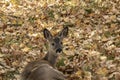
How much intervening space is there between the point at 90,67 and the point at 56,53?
2.45 ft

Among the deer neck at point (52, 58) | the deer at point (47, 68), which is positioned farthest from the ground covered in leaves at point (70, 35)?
the deer at point (47, 68)

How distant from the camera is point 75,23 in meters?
11.0

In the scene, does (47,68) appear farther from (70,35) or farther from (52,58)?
(70,35)

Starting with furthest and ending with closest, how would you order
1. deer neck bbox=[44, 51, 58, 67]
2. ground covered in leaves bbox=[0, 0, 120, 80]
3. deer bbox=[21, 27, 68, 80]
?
deer neck bbox=[44, 51, 58, 67] < ground covered in leaves bbox=[0, 0, 120, 80] < deer bbox=[21, 27, 68, 80]

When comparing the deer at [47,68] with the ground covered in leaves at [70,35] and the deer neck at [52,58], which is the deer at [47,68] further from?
the ground covered in leaves at [70,35]

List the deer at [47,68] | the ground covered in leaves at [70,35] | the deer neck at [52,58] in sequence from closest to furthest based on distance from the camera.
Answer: the deer at [47,68]
the ground covered in leaves at [70,35]
the deer neck at [52,58]

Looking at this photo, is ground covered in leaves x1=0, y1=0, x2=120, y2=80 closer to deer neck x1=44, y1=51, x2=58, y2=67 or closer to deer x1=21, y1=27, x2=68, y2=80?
deer neck x1=44, y1=51, x2=58, y2=67

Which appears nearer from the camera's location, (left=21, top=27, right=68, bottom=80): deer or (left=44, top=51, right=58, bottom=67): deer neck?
(left=21, top=27, right=68, bottom=80): deer

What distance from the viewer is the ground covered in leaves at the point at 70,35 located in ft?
25.7

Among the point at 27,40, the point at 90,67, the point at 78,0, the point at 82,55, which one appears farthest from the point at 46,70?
the point at 78,0

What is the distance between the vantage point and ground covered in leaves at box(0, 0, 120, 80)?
7.83 meters

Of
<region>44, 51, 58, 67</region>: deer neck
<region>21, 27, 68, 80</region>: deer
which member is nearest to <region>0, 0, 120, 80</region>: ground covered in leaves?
<region>44, 51, 58, 67</region>: deer neck

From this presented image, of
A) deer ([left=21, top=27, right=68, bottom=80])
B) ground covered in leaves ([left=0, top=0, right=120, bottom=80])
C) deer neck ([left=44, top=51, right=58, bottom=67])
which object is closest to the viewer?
deer ([left=21, top=27, right=68, bottom=80])

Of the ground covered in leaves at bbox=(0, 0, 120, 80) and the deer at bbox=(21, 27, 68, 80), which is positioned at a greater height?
the deer at bbox=(21, 27, 68, 80)
